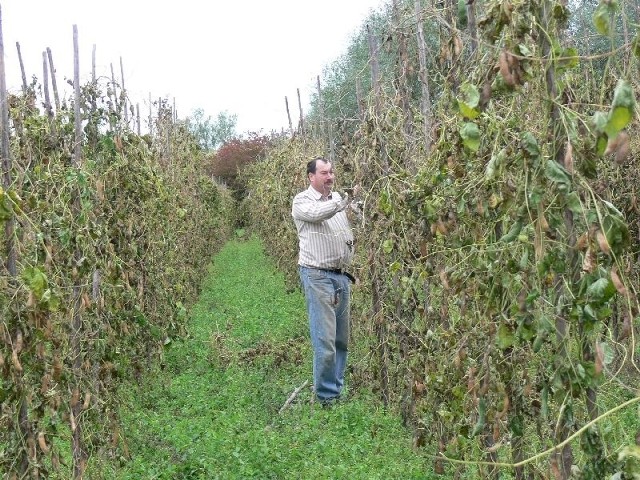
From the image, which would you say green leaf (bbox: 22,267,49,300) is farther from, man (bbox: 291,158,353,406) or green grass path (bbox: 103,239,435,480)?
man (bbox: 291,158,353,406)

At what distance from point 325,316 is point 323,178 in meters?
1.20

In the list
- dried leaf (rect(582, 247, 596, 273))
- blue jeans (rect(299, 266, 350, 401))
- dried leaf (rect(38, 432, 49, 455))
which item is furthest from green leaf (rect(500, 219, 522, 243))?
blue jeans (rect(299, 266, 350, 401))

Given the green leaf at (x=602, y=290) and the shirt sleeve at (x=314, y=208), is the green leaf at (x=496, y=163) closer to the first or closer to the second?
the green leaf at (x=602, y=290)

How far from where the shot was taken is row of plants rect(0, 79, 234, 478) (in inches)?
142

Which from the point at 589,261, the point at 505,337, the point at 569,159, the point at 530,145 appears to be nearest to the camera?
the point at 589,261

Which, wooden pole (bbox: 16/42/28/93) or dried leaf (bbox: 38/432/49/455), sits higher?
wooden pole (bbox: 16/42/28/93)

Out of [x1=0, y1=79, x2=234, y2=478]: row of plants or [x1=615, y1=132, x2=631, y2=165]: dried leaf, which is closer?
[x1=615, y1=132, x2=631, y2=165]: dried leaf

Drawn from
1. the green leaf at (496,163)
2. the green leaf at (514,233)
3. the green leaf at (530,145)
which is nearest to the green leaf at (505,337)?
the green leaf at (514,233)

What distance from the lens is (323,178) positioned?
23.1 feet

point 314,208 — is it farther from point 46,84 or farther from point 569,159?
point 569,159

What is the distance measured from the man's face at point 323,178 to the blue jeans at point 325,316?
2.34 ft

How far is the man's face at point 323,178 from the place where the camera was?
7.05 metres

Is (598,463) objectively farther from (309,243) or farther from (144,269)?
(144,269)

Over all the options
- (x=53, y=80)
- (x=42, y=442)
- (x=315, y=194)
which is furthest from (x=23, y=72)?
(x=42, y=442)
